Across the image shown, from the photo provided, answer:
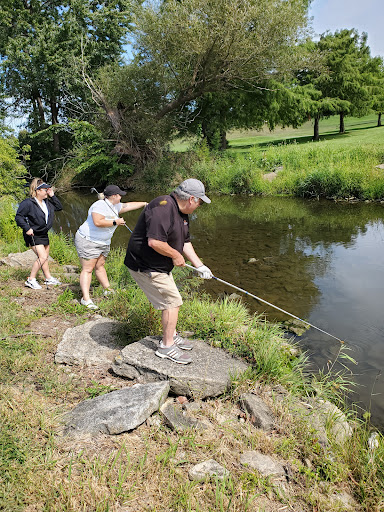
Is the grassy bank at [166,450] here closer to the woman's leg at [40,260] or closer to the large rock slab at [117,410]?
the large rock slab at [117,410]

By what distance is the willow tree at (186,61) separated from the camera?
765 inches

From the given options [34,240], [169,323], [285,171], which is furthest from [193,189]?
[285,171]

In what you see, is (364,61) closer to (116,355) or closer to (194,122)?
(194,122)

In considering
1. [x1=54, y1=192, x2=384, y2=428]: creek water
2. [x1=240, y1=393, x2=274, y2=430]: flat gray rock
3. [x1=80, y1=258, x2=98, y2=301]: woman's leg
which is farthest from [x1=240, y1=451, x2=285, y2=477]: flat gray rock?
[x1=80, y1=258, x2=98, y2=301]: woman's leg

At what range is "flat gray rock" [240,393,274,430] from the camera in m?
3.53

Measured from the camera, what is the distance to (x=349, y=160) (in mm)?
17422

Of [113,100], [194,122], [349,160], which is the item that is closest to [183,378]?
[349,160]

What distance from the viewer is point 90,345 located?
15.1 ft

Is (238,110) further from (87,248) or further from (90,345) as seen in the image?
(90,345)

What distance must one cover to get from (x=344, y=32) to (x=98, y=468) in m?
34.7

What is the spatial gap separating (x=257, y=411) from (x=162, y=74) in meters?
22.3

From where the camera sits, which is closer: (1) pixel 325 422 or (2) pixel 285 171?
(1) pixel 325 422

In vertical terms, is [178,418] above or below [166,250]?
below

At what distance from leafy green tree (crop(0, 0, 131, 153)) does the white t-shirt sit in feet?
74.5
